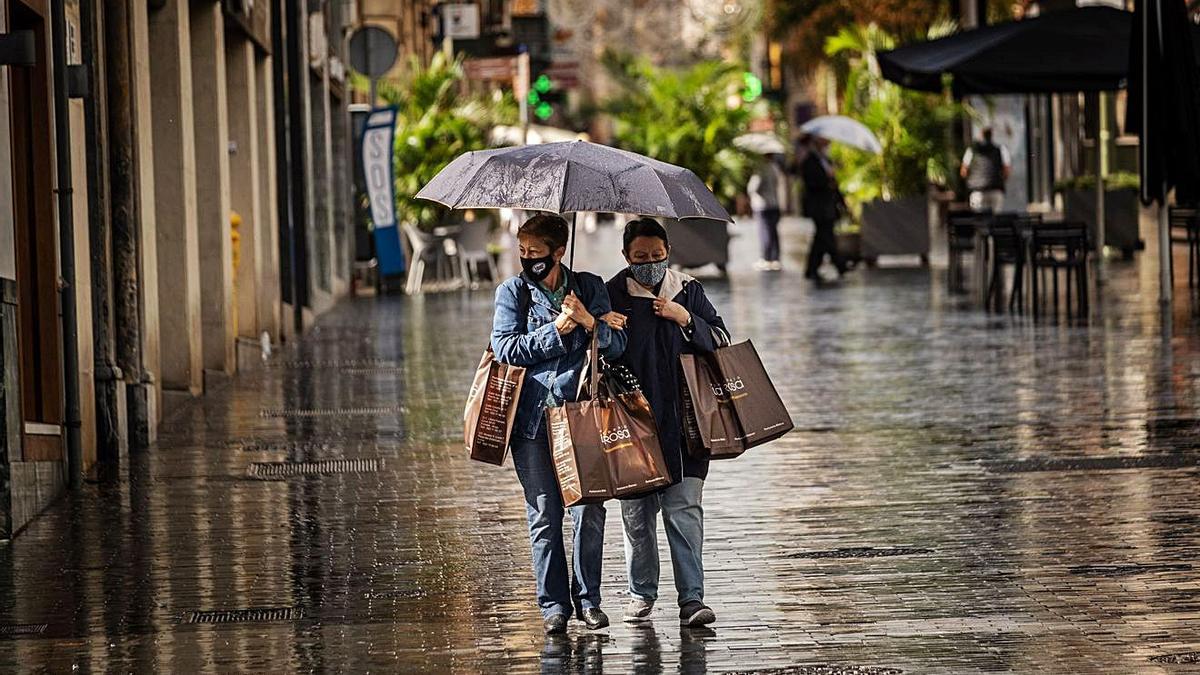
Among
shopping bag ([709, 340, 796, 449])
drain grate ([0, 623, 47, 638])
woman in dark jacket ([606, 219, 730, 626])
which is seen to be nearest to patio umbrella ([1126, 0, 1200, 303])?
shopping bag ([709, 340, 796, 449])

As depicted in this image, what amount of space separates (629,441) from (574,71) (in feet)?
164

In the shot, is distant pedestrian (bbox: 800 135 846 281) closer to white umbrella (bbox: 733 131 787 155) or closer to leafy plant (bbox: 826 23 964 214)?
leafy plant (bbox: 826 23 964 214)

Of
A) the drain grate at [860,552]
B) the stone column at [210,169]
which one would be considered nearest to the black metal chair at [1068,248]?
the stone column at [210,169]

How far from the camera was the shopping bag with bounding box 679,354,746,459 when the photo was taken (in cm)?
775

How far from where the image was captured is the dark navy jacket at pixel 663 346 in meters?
7.77

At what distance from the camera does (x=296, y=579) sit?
29.3 ft

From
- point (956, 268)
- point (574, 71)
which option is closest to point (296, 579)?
point (956, 268)

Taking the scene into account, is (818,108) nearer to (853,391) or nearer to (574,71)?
(574,71)

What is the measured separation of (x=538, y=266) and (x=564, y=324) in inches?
10.4

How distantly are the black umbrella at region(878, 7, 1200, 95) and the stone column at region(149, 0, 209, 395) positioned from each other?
9100 mm

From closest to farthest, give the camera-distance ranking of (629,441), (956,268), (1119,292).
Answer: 1. (629,441)
2. (1119,292)
3. (956,268)

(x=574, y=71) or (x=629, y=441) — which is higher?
(x=574, y=71)

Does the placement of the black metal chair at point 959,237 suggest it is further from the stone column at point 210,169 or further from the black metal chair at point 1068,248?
the stone column at point 210,169

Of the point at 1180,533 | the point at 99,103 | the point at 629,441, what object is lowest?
the point at 1180,533
